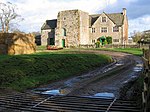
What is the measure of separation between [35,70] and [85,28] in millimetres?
46805

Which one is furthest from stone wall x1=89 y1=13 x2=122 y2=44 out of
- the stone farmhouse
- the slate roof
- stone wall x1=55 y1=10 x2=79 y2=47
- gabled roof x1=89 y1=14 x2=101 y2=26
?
stone wall x1=55 y1=10 x2=79 y2=47

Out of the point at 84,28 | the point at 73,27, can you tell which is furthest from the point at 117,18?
the point at 73,27

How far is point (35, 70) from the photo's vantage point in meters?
16.8

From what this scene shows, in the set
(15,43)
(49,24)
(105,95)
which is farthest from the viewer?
(49,24)

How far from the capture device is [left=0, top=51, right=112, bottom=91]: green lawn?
1380 cm

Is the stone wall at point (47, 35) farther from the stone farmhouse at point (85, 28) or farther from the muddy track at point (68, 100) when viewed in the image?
the muddy track at point (68, 100)

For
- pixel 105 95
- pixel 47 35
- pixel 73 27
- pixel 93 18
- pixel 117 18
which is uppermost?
pixel 93 18

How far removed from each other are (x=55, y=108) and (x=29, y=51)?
24.6 metres

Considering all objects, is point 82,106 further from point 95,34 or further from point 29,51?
point 95,34

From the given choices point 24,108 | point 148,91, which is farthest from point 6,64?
point 148,91

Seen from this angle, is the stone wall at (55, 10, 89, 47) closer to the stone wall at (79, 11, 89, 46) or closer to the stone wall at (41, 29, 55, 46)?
the stone wall at (79, 11, 89, 46)

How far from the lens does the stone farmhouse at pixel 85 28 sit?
60.4 metres

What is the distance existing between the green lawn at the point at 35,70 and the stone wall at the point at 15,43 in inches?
389

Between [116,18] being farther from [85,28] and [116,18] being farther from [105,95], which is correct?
[105,95]
